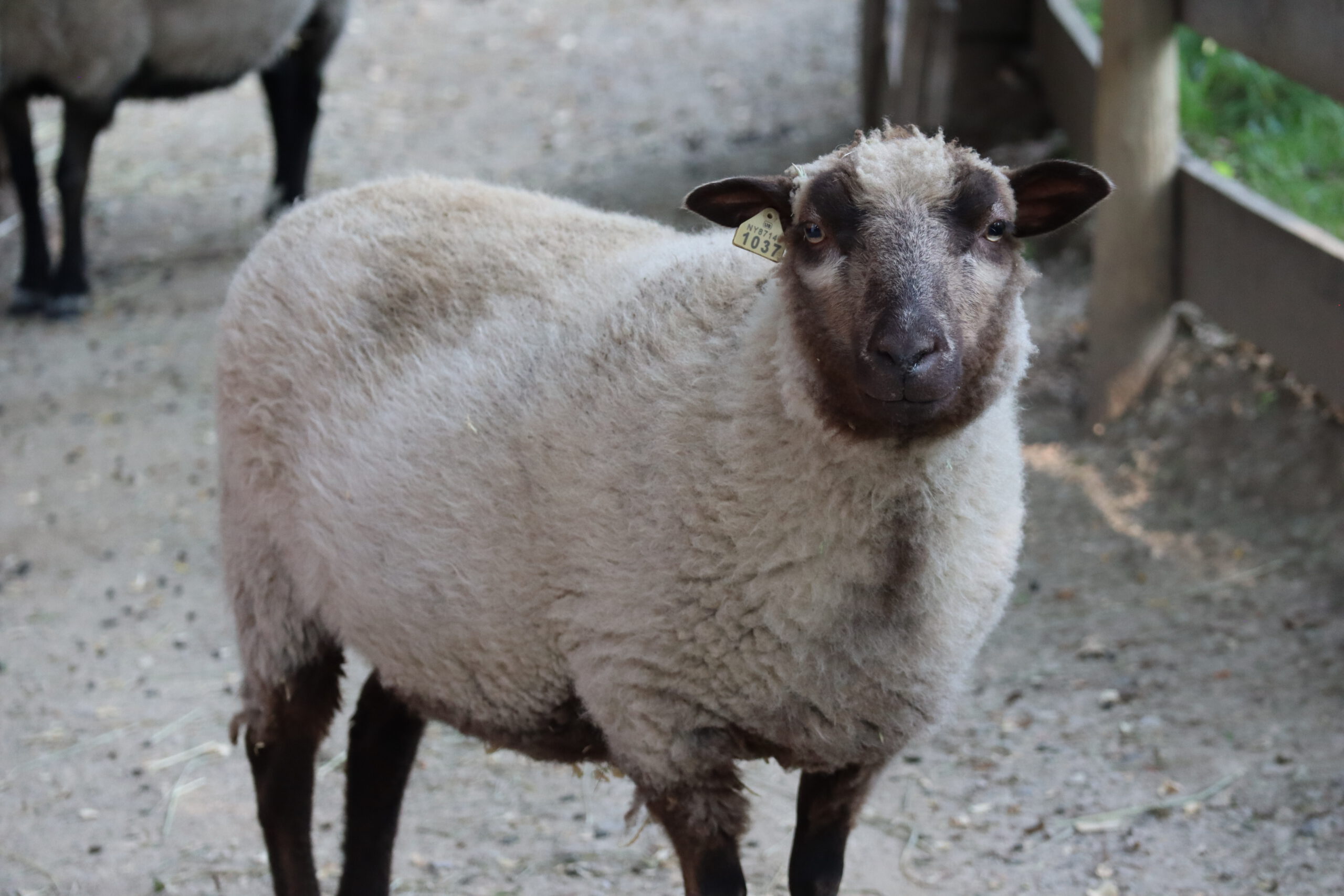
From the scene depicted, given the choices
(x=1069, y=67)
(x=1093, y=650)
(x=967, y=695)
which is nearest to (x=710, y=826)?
(x=967, y=695)

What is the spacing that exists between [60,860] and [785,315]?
248 centimetres

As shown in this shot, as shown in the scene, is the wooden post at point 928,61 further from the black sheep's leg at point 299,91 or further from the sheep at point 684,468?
the sheep at point 684,468

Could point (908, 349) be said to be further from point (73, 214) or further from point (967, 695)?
point (73, 214)

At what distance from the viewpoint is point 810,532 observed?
7.51 ft

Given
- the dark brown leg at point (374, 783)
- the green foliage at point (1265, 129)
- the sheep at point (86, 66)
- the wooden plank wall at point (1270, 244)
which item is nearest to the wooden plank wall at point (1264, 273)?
the wooden plank wall at point (1270, 244)

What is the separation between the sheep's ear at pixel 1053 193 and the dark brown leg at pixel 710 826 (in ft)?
3.60

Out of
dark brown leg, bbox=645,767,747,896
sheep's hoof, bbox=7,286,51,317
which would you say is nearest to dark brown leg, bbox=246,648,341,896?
dark brown leg, bbox=645,767,747,896

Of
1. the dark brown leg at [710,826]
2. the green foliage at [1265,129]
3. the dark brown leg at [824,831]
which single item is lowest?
the green foliage at [1265,129]

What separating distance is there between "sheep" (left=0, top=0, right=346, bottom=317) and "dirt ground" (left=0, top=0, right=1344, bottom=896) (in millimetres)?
471

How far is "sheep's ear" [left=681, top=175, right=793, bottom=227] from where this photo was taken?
2.35 metres

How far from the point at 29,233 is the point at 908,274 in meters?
6.64

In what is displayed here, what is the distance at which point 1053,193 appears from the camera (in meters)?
2.37

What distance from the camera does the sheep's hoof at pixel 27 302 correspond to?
7441mm

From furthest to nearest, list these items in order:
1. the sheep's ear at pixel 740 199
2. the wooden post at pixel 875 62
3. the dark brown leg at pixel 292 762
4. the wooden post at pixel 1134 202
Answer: the wooden post at pixel 875 62 → the wooden post at pixel 1134 202 → the dark brown leg at pixel 292 762 → the sheep's ear at pixel 740 199
